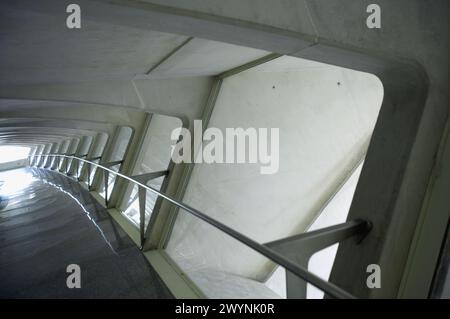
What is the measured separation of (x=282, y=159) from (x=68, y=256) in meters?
A: 3.38

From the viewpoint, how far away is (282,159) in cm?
493

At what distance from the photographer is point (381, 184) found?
1.78 m

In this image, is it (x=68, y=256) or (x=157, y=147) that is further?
(x=157, y=147)

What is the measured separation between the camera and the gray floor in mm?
2368

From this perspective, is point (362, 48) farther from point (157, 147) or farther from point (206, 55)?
point (157, 147)

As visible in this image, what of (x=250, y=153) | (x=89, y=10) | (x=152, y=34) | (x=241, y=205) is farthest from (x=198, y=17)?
(x=241, y=205)

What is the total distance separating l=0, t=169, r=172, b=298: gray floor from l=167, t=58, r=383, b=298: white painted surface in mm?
848

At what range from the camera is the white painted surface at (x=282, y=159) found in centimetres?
423

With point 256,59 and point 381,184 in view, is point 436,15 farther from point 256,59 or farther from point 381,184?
point 256,59

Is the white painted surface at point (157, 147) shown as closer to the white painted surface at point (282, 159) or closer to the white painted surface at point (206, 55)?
the white painted surface at point (282, 159)

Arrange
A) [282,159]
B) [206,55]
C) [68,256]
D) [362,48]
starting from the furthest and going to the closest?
1. [282,159]
2. [68,256]
3. [206,55]
4. [362,48]

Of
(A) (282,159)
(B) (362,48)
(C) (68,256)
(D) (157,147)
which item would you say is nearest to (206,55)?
(B) (362,48)

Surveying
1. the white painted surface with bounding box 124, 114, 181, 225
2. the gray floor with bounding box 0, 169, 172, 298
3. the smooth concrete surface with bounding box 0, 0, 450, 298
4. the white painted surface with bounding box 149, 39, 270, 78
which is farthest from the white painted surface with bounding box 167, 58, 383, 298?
the smooth concrete surface with bounding box 0, 0, 450, 298

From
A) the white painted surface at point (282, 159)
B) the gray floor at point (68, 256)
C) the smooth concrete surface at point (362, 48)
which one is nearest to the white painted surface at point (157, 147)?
the gray floor at point (68, 256)
